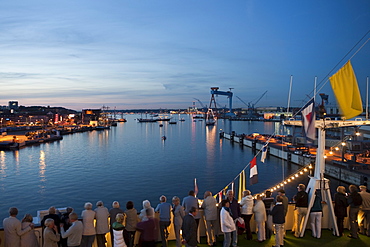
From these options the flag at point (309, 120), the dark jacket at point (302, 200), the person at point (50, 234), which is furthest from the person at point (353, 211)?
the person at point (50, 234)

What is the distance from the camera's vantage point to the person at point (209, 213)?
614 cm

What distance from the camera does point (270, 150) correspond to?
42.6 m

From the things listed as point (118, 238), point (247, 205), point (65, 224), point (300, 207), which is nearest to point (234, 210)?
point (247, 205)

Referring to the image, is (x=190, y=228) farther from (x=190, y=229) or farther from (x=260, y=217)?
(x=260, y=217)

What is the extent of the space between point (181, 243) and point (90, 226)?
1.66 metres

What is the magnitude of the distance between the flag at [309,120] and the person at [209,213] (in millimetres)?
2321

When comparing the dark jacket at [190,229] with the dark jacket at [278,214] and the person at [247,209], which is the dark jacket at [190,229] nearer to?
the person at [247,209]

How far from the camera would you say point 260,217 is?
6258 mm

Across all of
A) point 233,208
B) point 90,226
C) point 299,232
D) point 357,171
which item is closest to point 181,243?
point 233,208

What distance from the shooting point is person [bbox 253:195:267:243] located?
246 inches

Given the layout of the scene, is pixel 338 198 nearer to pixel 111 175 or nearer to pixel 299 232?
pixel 299 232

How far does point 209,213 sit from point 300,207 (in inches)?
75.6

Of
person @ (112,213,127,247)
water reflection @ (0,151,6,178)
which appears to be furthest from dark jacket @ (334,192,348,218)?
water reflection @ (0,151,6,178)

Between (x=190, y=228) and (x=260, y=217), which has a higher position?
(x=190, y=228)
